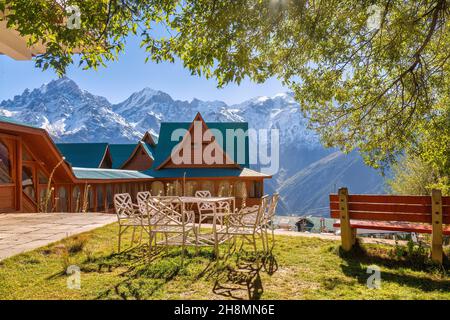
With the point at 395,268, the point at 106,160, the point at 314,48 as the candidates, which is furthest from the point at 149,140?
the point at 395,268

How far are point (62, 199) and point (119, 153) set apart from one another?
55.8ft

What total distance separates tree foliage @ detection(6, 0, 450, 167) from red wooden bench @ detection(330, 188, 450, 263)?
9.37 ft

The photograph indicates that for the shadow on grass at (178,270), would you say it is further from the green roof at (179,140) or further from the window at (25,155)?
the green roof at (179,140)

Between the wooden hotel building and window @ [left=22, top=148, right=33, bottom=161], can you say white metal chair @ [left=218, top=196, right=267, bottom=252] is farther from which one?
window @ [left=22, top=148, right=33, bottom=161]

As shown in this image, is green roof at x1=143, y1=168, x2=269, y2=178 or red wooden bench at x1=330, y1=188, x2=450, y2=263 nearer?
red wooden bench at x1=330, y1=188, x2=450, y2=263

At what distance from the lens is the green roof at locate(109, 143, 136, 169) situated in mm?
29712

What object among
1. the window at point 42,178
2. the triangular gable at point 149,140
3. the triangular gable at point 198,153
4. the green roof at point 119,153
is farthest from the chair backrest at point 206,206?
the triangular gable at point 149,140

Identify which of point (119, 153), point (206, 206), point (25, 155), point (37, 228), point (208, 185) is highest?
point (119, 153)

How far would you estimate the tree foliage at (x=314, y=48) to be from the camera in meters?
5.20

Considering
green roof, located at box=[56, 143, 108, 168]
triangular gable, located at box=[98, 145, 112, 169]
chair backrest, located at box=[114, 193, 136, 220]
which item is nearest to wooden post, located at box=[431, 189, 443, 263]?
chair backrest, located at box=[114, 193, 136, 220]

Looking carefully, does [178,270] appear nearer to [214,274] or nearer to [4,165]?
[214,274]

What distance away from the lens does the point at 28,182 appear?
1249cm
